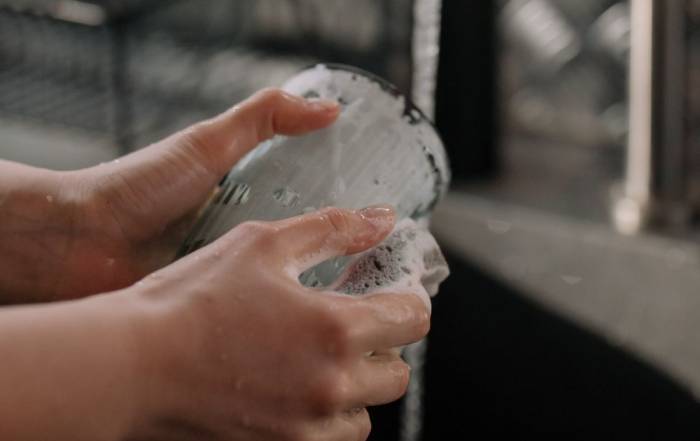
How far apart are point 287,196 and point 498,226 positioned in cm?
55

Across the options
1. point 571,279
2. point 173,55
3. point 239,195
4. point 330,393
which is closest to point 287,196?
point 239,195

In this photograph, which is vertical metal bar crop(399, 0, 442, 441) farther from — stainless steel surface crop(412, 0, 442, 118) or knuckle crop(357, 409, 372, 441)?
knuckle crop(357, 409, 372, 441)

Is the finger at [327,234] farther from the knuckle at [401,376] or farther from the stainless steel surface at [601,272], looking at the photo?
the stainless steel surface at [601,272]

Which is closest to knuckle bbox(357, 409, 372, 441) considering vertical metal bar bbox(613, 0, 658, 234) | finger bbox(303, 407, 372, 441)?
finger bbox(303, 407, 372, 441)

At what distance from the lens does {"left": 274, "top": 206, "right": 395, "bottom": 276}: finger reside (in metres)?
0.36

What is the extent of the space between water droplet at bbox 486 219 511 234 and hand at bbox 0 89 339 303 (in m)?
0.52

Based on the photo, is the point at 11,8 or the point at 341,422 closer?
the point at 341,422

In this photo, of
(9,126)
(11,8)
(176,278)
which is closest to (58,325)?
(176,278)

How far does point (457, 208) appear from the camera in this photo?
3.28 feet

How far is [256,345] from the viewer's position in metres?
0.33

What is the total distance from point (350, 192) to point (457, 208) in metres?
0.58

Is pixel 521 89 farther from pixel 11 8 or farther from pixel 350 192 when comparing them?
pixel 350 192

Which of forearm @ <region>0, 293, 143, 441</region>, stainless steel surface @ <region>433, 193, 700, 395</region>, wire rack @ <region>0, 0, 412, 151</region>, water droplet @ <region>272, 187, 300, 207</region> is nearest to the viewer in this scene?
forearm @ <region>0, 293, 143, 441</region>

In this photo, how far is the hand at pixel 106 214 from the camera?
1.55ft
